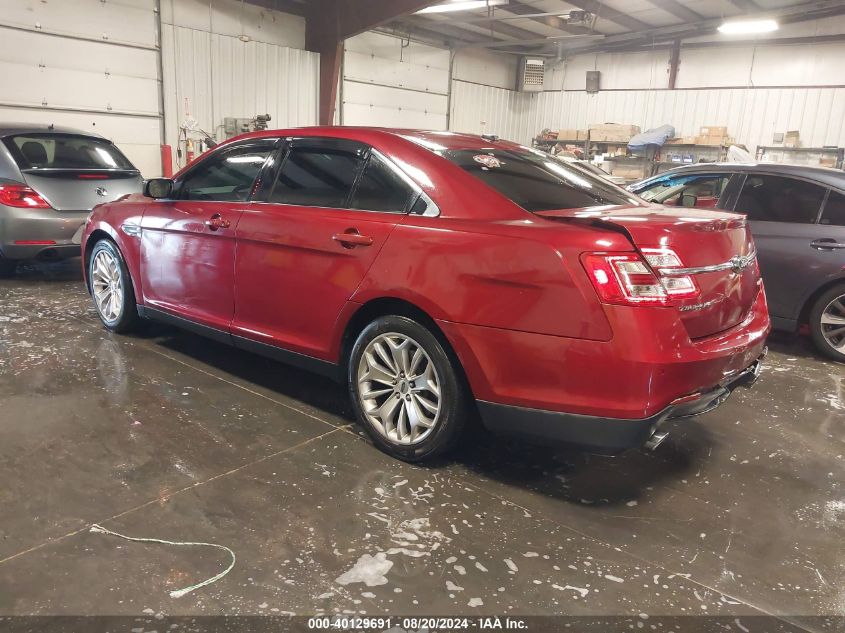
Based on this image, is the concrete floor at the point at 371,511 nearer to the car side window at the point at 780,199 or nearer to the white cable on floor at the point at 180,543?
the white cable on floor at the point at 180,543

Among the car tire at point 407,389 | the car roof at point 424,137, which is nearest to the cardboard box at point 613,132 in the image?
the car roof at point 424,137

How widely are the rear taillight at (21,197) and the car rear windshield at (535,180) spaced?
15.6 ft

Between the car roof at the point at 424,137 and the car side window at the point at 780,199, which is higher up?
the car roof at the point at 424,137

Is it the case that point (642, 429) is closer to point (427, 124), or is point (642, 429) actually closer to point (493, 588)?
point (493, 588)

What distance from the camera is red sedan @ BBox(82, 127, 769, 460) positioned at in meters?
2.25

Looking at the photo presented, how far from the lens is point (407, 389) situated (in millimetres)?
2793

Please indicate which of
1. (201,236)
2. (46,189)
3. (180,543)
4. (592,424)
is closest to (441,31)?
(46,189)

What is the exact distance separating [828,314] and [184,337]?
4765 mm

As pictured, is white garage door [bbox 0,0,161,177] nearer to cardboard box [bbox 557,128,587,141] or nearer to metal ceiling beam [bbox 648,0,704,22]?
metal ceiling beam [bbox 648,0,704,22]

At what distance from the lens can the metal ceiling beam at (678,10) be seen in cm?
1261

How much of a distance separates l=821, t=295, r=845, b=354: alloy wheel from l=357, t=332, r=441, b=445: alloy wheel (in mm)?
3550

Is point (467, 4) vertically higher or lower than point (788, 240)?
higher

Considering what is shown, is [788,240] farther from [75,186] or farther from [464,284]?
[75,186]

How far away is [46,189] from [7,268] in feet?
4.98
